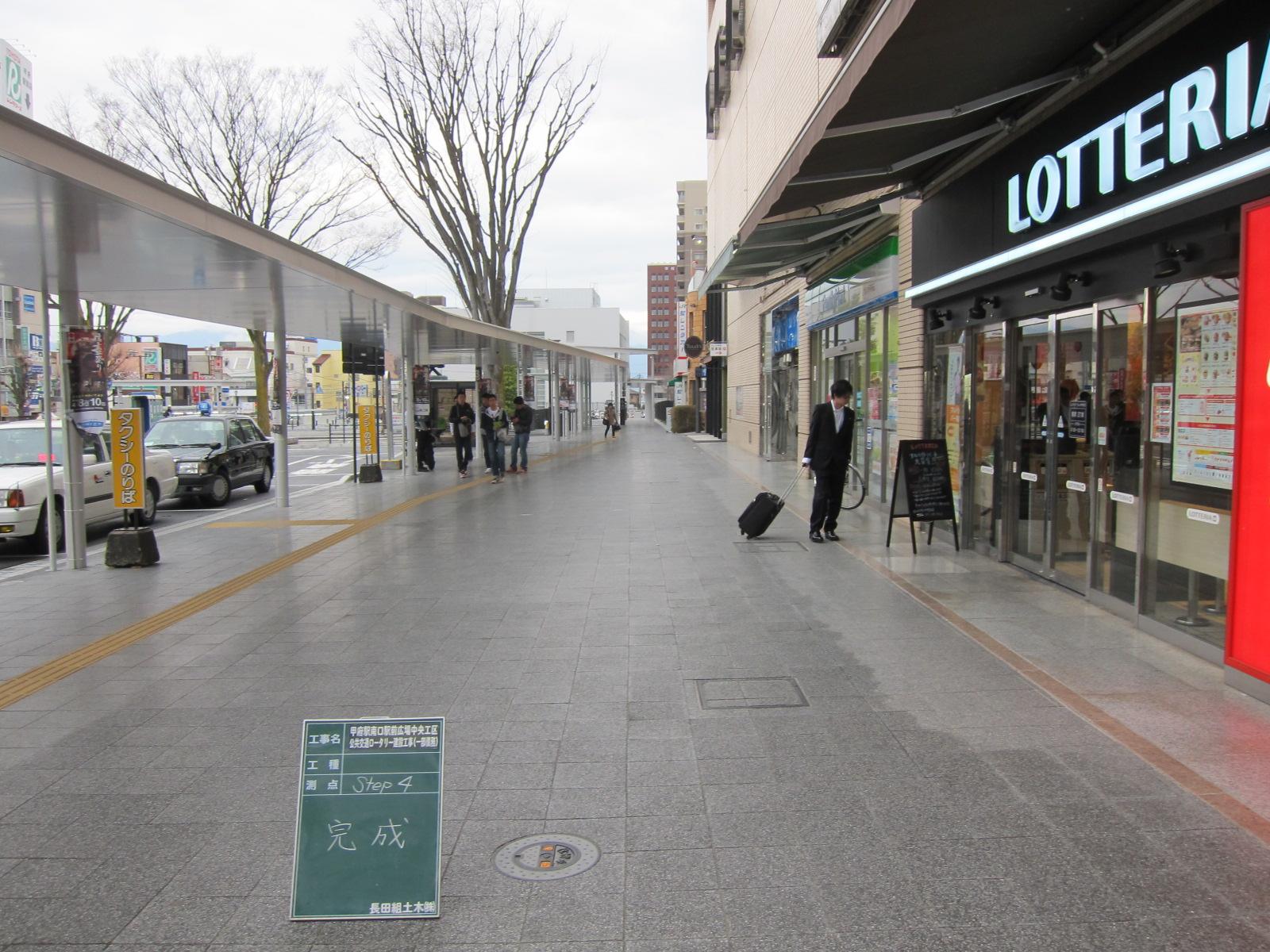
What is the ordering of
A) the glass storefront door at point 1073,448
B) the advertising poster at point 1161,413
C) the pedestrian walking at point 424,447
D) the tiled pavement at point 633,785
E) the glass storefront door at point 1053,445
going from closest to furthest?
the tiled pavement at point 633,785, the advertising poster at point 1161,413, the glass storefront door at point 1073,448, the glass storefront door at point 1053,445, the pedestrian walking at point 424,447

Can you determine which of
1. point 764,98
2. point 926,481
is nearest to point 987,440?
point 926,481

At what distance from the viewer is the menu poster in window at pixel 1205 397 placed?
5.36 metres

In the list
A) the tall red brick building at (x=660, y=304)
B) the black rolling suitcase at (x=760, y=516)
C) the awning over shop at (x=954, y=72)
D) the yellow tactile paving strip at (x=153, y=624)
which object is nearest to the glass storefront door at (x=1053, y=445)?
the awning over shop at (x=954, y=72)

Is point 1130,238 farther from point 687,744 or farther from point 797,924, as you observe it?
point 797,924

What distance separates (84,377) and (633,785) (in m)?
7.82

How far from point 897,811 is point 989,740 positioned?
0.95 meters

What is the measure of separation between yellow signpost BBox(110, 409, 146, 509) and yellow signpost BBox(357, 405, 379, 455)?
1031 cm

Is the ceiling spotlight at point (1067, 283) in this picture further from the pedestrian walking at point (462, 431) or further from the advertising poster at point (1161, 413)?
the pedestrian walking at point (462, 431)

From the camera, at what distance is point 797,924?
2953 millimetres

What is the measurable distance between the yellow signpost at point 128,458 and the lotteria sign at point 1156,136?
27.4 ft

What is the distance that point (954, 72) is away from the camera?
6441 mm

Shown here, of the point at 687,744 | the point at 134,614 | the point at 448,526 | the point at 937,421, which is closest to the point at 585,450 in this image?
the point at 448,526

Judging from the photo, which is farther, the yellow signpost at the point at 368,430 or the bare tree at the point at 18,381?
the bare tree at the point at 18,381

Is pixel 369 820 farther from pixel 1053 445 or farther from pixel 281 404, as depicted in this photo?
pixel 281 404
